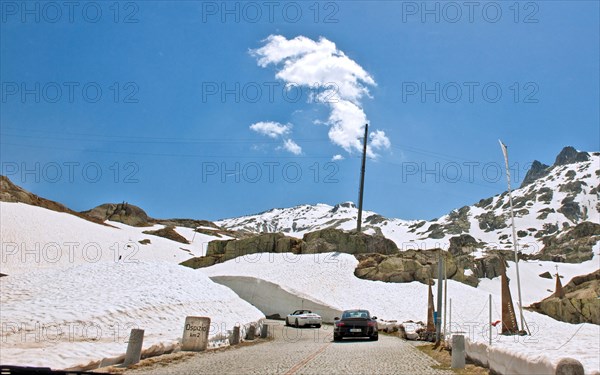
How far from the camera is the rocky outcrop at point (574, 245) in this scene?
119m

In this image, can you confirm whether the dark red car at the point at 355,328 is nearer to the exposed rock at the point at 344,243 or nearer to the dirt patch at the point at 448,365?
the dirt patch at the point at 448,365

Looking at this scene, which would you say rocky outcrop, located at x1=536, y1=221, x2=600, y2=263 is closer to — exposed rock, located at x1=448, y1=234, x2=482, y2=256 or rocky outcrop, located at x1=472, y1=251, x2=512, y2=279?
exposed rock, located at x1=448, y1=234, x2=482, y2=256

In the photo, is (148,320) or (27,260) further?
(27,260)

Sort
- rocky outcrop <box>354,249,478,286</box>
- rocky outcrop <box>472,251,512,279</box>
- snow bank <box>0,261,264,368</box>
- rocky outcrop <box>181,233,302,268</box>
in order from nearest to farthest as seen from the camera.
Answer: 1. snow bank <box>0,261,264,368</box>
2. rocky outcrop <box>354,249,478,286</box>
3. rocky outcrop <box>181,233,302,268</box>
4. rocky outcrop <box>472,251,512,279</box>

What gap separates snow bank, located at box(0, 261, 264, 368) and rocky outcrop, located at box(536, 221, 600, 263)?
114m

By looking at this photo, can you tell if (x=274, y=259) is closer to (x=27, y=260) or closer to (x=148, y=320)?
(x=27, y=260)

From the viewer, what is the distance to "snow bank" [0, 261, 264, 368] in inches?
497

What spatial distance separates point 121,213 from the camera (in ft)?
405

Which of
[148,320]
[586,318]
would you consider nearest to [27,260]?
[148,320]

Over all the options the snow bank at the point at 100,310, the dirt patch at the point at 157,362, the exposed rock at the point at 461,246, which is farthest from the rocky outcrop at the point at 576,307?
the dirt patch at the point at 157,362

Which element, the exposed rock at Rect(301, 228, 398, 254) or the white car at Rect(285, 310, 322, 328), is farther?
the exposed rock at Rect(301, 228, 398, 254)

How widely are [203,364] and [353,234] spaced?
5420cm

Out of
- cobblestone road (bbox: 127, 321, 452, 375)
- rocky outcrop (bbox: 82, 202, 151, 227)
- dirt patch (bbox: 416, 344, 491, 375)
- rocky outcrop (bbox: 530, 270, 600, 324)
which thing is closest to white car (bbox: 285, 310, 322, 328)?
dirt patch (bbox: 416, 344, 491, 375)

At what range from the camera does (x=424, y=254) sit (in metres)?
59.9
